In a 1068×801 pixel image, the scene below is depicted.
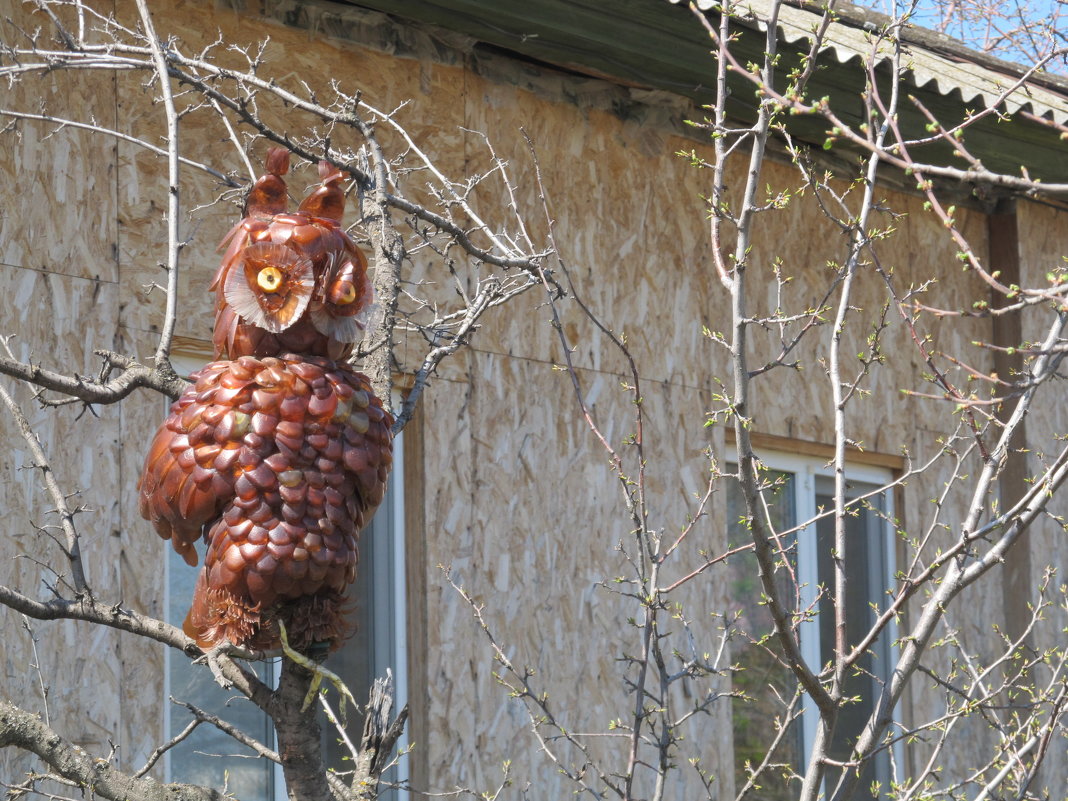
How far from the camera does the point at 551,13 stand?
16.2 ft

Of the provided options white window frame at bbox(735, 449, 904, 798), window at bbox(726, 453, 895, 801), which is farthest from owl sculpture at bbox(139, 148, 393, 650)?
white window frame at bbox(735, 449, 904, 798)

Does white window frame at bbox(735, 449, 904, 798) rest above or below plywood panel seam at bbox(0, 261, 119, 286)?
below

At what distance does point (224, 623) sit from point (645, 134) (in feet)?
12.6

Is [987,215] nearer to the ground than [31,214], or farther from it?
farther from it

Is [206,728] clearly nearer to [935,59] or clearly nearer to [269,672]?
[269,672]

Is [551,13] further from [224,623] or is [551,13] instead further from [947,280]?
[224,623]

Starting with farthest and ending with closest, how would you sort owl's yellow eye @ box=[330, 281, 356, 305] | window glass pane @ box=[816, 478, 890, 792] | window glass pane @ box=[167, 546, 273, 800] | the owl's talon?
window glass pane @ box=[816, 478, 890, 792], window glass pane @ box=[167, 546, 273, 800], owl's yellow eye @ box=[330, 281, 356, 305], the owl's talon

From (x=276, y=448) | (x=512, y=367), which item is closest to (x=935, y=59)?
(x=512, y=367)

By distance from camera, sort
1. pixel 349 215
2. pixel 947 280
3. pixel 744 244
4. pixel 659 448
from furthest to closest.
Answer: pixel 947 280 < pixel 659 448 < pixel 349 215 < pixel 744 244

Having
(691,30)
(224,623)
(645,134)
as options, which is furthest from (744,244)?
(645,134)

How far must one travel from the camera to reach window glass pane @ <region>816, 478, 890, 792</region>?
20.3 ft

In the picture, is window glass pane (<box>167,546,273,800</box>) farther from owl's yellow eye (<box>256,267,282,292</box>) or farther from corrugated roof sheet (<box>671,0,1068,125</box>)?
corrugated roof sheet (<box>671,0,1068,125</box>)

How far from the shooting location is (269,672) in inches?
164

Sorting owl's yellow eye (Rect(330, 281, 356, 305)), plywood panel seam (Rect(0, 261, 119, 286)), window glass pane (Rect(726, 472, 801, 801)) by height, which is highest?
plywood panel seam (Rect(0, 261, 119, 286))
